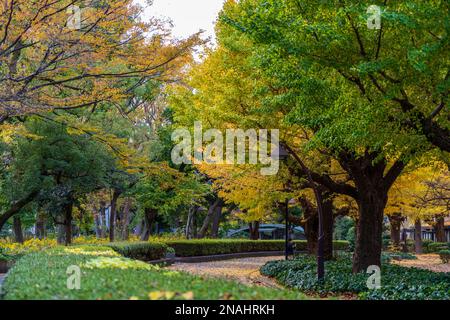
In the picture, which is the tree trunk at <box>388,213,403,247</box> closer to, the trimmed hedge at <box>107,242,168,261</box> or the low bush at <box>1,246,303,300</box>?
the trimmed hedge at <box>107,242,168,261</box>

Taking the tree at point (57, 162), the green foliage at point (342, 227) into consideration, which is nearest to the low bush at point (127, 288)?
the tree at point (57, 162)

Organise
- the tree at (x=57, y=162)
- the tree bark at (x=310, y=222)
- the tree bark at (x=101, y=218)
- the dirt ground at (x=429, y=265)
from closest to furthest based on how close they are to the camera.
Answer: the tree at (x=57, y=162)
the tree bark at (x=310, y=222)
the dirt ground at (x=429, y=265)
the tree bark at (x=101, y=218)

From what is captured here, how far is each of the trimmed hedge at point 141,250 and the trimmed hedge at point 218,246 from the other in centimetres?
430

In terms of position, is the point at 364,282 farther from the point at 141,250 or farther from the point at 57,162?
the point at 57,162

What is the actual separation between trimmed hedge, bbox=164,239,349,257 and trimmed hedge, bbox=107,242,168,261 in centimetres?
430

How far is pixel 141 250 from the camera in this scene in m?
21.4

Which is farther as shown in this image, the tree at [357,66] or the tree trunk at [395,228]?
the tree trunk at [395,228]

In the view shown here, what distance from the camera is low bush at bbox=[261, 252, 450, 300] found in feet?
37.9

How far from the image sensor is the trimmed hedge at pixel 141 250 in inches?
734

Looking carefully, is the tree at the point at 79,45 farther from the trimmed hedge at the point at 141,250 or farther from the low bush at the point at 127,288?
the low bush at the point at 127,288

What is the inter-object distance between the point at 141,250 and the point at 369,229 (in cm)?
912

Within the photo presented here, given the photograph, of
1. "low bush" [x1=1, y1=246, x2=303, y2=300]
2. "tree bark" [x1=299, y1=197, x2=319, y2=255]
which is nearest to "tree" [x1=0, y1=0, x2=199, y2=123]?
"low bush" [x1=1, y1=246, x2=303, y2=300]
